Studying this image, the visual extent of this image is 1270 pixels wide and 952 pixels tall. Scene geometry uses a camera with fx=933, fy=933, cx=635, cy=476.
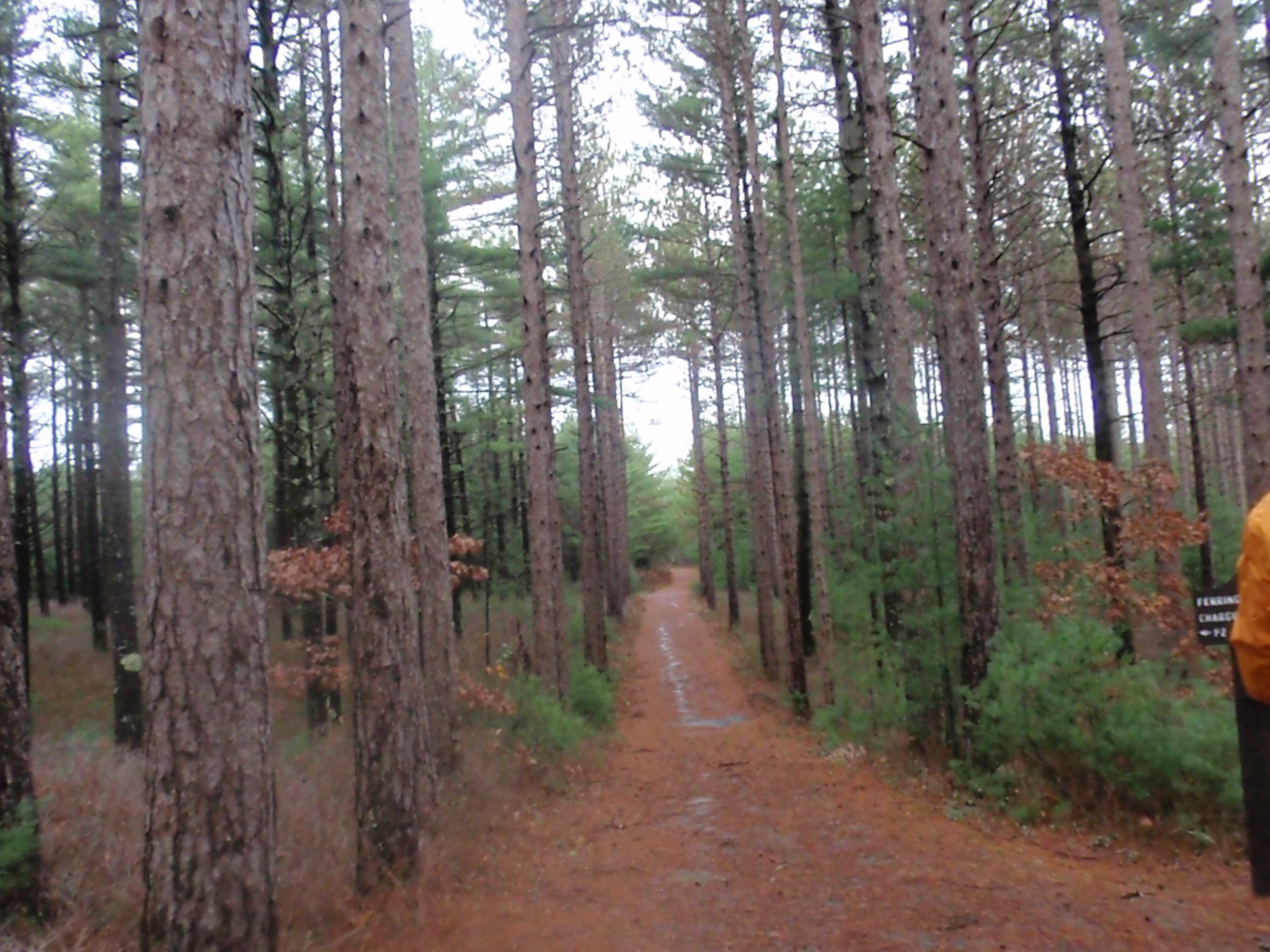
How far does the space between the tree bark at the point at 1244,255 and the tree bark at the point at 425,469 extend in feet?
34.8

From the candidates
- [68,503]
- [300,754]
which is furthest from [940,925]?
[68,503]

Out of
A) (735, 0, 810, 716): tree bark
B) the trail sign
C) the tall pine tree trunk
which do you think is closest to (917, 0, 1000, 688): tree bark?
the trail sign

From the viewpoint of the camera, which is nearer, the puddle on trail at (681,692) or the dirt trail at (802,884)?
the dirt trail at (802,884)

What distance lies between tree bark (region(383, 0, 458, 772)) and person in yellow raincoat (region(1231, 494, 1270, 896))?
811 centimetres

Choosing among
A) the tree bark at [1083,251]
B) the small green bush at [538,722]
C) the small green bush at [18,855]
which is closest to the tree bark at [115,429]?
the small green bush at [538,722]

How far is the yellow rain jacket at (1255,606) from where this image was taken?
3.30 metres

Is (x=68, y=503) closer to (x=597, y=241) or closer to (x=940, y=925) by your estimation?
(x=597, y=241)

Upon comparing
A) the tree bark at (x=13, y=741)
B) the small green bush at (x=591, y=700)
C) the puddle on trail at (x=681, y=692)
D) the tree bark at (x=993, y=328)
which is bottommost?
the puddle on trail at (x=681, y=692)

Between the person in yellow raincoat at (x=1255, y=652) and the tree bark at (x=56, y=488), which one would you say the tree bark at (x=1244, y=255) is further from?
the tree bark at (x=56, y=488)

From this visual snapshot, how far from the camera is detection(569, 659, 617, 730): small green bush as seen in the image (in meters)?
16.6

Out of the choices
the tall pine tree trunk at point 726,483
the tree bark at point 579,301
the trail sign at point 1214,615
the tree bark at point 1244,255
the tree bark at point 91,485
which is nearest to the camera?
the trail sign at point 1214,615

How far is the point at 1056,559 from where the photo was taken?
12688mm

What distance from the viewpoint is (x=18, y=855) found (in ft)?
17.7

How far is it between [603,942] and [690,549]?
63.1m
